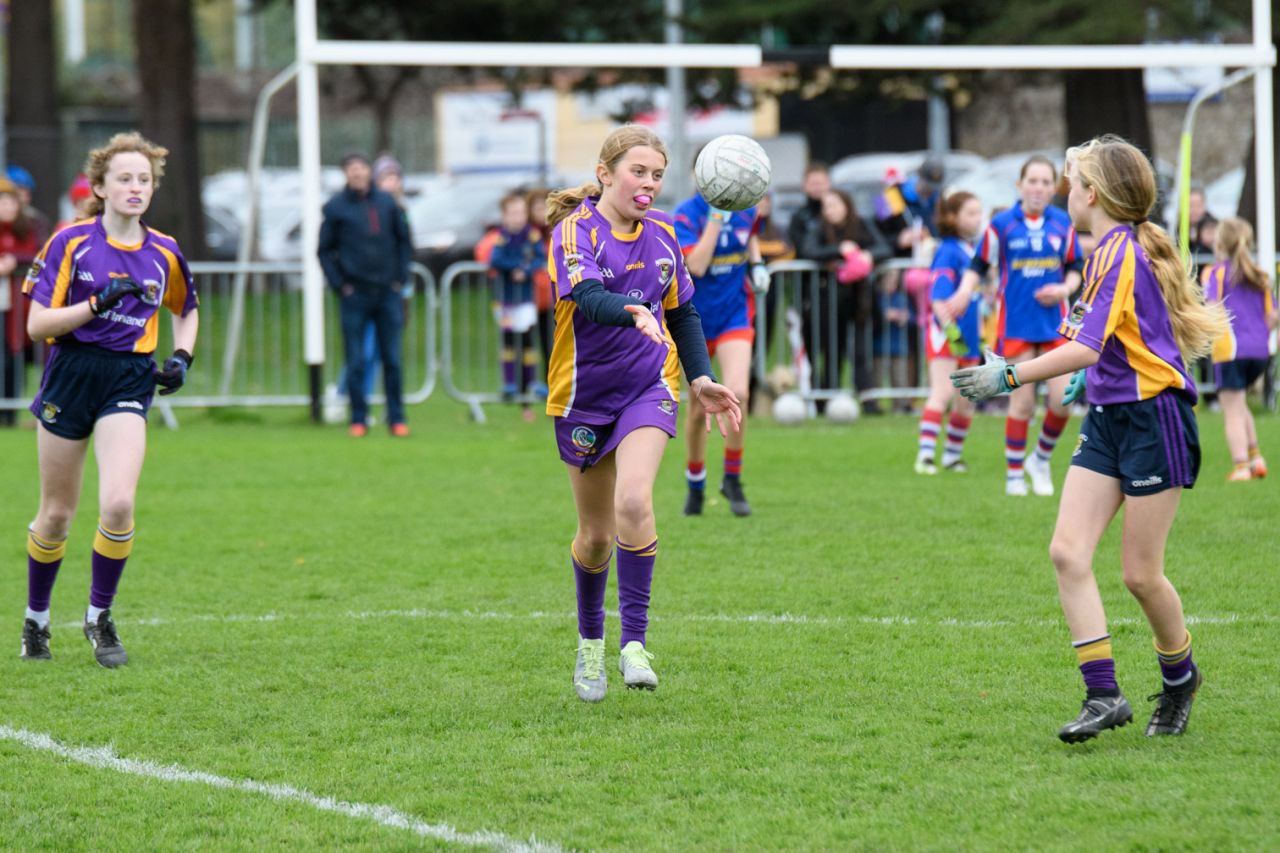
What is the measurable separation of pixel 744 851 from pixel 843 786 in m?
0.62

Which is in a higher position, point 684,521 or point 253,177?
point 253,177

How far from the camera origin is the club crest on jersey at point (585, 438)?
6.16m

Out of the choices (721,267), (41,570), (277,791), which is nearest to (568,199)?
(277,791)

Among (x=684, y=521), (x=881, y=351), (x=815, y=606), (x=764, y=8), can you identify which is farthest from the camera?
(x=764, y=8)

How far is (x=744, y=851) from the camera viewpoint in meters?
4.59

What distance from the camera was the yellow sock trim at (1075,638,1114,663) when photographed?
17.7 feet

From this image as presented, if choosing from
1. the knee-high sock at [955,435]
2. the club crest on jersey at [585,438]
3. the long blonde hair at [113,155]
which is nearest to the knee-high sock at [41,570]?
the long blonde hair at [113,155]

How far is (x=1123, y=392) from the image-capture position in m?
5.38

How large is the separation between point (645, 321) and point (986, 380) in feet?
3.60

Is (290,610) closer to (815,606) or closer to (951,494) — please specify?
(815,606)

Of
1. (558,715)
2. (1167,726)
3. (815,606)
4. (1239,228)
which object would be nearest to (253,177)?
(1239,228)

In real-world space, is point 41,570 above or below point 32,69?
below

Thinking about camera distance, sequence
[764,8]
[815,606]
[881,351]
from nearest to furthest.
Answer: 1. [815,606]
2. [881,351]
3. [764,8]

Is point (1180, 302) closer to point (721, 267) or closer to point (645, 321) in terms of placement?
point (645, 321)
